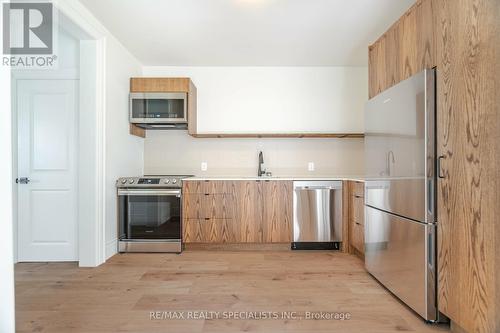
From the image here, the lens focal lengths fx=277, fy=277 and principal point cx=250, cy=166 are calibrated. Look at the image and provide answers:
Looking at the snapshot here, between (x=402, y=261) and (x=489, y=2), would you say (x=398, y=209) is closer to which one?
(x=402, y=261)

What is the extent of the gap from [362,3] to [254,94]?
1784 millimetres

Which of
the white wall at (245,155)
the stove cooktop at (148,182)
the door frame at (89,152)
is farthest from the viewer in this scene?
the white wall at (245,155)

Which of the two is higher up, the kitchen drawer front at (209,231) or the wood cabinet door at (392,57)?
the wood cabinet door at (392,57)

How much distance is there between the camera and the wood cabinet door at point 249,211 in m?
3.22

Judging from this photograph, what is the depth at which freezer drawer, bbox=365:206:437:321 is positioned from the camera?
1.69 metres

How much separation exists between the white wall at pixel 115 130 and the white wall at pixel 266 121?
49 centimetres

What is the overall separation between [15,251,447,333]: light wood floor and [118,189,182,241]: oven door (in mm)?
263

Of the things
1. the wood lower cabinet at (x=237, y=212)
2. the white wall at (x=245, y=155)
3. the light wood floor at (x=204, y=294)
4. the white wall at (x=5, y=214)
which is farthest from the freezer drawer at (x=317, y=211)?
the white wall at (x=5, y=214)

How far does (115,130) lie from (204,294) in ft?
6.50

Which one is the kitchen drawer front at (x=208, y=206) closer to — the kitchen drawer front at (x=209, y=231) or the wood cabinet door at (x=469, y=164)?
the kitchen drawer front at (x=209, y=231)

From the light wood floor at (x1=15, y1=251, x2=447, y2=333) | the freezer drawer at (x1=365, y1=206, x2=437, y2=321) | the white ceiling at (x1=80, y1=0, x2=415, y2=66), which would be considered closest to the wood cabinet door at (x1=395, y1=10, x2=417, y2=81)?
the white ceiling at (x1=80, y1=0, x2=415, y2=66)

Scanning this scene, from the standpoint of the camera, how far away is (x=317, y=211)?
126 inches

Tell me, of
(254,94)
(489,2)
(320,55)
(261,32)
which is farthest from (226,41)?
(489,2)

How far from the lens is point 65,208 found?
2844 millimetres
